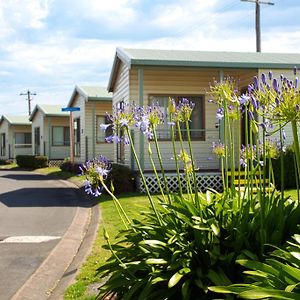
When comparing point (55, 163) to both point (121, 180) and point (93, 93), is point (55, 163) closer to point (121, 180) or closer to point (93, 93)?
point (93, 93)

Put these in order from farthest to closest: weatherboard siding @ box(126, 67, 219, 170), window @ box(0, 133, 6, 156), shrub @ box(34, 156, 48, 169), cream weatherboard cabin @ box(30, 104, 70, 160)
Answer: window @ box(0, 133, 6, 156) → cream weatherboard cabin @ box(30, 104, 70, 160) → shrub @ box(34, 156, 48, 169) → weatherboard siding @ box(126, 67, 219, 170)

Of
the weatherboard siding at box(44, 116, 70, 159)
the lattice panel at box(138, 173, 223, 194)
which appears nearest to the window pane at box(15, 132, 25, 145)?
the weatherboard siding at box(44, 116, 70, 159)

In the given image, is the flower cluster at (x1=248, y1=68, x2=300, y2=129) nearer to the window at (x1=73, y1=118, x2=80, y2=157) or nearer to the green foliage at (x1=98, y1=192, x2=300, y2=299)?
Result: the green foliage at (x1=98, y1=192, x2=300, y2=299)

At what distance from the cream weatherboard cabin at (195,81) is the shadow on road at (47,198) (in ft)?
7.30

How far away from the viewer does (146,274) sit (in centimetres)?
417

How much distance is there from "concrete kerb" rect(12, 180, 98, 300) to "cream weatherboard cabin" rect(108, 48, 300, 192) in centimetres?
612

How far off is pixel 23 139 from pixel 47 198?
31.4 metres

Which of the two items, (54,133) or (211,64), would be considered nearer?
(211,64)

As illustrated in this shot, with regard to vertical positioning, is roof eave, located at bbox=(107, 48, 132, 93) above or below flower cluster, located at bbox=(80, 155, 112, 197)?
above

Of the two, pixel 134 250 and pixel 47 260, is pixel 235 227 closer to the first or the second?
pixel 134 250

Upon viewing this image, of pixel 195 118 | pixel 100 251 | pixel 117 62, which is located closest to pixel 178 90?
pixel 195 118

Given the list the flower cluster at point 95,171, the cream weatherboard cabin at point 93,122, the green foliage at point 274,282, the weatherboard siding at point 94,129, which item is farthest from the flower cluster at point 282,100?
the weatherboard siding at point 94,129

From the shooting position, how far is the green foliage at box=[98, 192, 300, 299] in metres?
3.83

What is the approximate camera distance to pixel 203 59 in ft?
54.0
